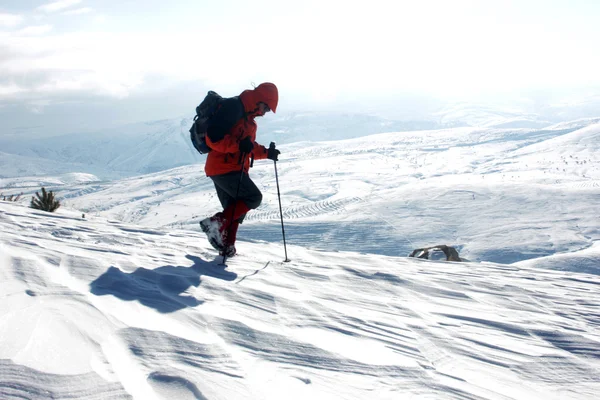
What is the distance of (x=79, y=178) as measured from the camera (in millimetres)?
183500

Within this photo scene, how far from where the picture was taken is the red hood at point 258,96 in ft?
14.2

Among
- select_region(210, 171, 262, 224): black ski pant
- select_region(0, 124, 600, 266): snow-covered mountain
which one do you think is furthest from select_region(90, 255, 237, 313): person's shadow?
select_region(0, 124, 600, 266): snow-covered mountain

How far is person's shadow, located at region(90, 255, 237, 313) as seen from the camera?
2.64 metres

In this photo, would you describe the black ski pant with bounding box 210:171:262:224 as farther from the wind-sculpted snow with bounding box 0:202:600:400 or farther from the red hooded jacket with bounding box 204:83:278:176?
the wind-sculpted snow with bounding box 0:202:600:400

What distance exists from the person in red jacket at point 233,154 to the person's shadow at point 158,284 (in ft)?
2.04

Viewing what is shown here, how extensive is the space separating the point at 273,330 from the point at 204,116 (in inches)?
98.5

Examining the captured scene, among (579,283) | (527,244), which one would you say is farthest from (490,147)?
(579,283)

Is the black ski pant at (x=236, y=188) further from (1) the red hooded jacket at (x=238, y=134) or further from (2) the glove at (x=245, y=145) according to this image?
(2) the glove at (x=245, y=145)

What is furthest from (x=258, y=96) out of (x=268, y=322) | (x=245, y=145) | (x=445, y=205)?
(x=445, y=205)

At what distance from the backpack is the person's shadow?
49.1 inches

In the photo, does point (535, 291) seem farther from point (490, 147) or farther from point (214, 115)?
point (490, 147)

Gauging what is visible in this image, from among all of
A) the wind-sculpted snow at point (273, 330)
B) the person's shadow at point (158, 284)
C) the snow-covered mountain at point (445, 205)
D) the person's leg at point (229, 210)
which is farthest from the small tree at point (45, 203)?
the person's shadow at point (158, 284)

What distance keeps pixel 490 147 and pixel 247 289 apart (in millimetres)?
64951

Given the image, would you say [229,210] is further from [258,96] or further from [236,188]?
[258,96]
